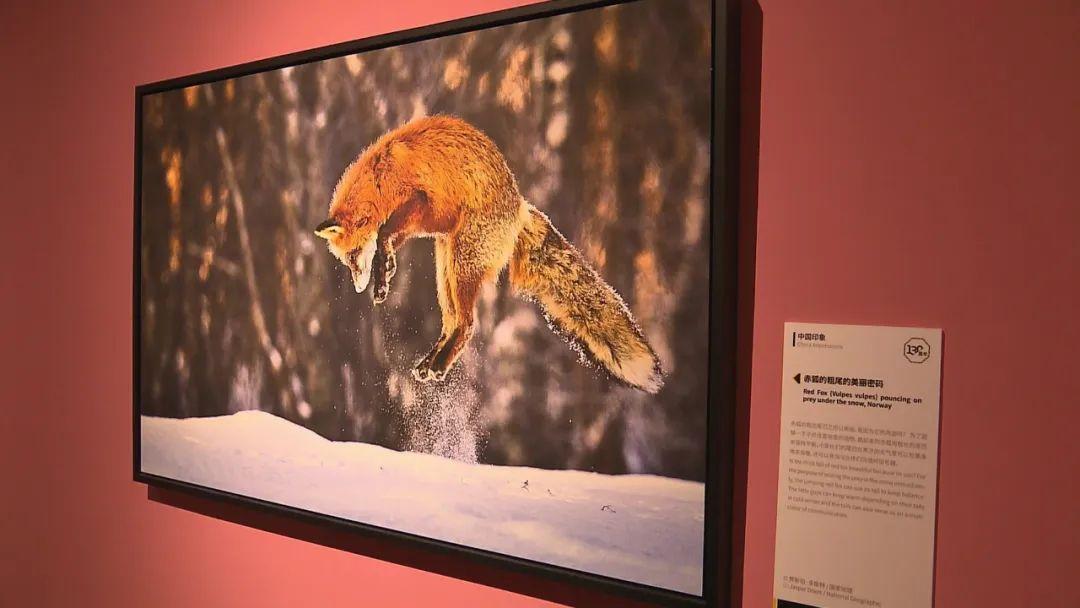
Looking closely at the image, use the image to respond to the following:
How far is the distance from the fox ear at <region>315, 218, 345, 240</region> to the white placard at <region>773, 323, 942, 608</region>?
27.5 inches

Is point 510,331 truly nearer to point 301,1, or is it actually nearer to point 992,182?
point 992,182

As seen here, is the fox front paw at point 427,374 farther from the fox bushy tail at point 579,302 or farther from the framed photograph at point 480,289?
the fox bushy tail at point 579,302

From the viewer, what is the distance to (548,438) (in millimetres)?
1011

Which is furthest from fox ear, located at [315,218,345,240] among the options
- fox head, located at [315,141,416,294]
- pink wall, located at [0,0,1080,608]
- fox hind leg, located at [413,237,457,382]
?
pink wall, located at [0,0,1080,608]

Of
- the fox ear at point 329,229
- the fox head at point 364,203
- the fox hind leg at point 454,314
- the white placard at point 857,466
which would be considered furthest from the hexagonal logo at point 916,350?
the fox ear at point 329,229

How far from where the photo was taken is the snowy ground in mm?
936

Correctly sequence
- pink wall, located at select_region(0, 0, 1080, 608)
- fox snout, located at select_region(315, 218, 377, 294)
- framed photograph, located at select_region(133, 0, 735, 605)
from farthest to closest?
fox snout, located at select_region(315, 218, 377, 294), framed photograph, located at select_region(133, 0, 735, 605), pink wall, located at select_region(0, 0, 1080, 608)

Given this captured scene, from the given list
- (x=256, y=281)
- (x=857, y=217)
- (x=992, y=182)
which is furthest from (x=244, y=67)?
(x=992, y=182)

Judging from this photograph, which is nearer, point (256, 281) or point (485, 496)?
point (485, 496)

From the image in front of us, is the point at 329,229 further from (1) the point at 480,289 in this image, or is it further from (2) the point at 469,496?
(2) the point at 469,496

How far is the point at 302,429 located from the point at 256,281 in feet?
0.87

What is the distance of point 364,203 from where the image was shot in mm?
1191

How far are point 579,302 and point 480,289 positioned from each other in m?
0.16

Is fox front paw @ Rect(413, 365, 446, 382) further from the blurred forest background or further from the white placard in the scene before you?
the white placard
